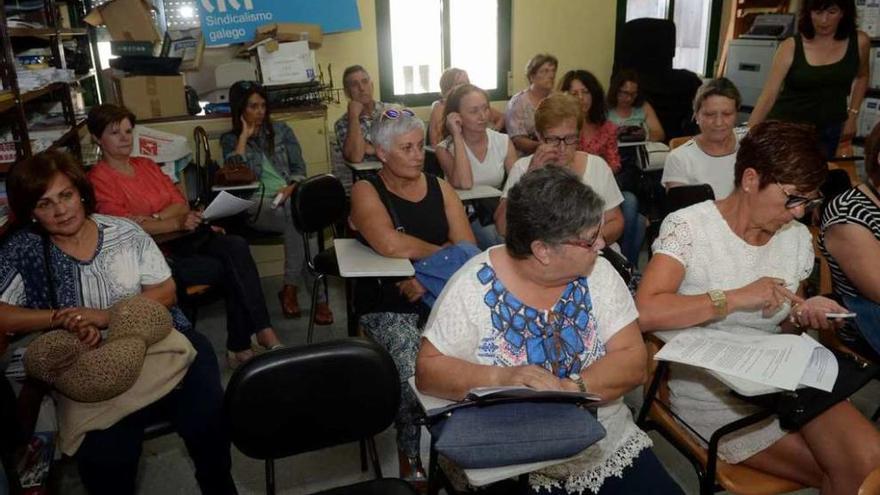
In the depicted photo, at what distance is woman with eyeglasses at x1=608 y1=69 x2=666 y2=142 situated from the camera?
163 inches

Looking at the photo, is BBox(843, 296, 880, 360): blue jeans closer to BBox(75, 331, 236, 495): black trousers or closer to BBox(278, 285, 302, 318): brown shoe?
BBox(75, 331, 236, 495): black trousers

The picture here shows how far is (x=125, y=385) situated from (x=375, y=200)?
1047 mm

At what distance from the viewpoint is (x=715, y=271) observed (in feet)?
5.62

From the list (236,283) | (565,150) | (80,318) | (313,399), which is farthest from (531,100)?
(313,399)

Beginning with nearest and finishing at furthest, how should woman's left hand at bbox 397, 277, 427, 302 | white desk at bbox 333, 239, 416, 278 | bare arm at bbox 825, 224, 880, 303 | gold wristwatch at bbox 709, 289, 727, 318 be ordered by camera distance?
1. gold wristwatch at bbox 709, 289, 727, 318
2. bare arm at bbox 825, 224, 880, 303
3. white desk at bbox 333, 239, 416, 278
4. woman's left hand at bbox 397, 277, 427, 302

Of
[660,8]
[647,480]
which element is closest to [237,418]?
[647,480]

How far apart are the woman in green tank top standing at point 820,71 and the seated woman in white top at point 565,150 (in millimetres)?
1015

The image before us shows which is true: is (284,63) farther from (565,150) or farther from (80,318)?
(80,318)

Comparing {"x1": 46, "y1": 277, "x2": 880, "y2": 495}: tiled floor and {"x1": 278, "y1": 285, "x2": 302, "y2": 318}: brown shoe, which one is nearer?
{"x1": 46, "y1": 277, "x2": 880, "y2": 495}: tiled floor

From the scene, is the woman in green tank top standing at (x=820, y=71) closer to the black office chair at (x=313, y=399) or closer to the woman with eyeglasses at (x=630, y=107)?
the woman with eyeglasses at (x=630, y=107)

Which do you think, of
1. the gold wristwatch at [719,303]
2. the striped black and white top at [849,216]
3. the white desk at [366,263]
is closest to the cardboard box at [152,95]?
the white desk at [366,263]

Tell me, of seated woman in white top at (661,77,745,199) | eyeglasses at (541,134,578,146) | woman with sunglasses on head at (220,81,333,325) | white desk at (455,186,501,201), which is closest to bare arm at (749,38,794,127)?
seated woman in white top at (661,77,745,199)

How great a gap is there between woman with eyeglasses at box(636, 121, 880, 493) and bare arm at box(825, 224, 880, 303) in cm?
13

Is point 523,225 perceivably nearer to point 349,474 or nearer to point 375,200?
point 375,200
